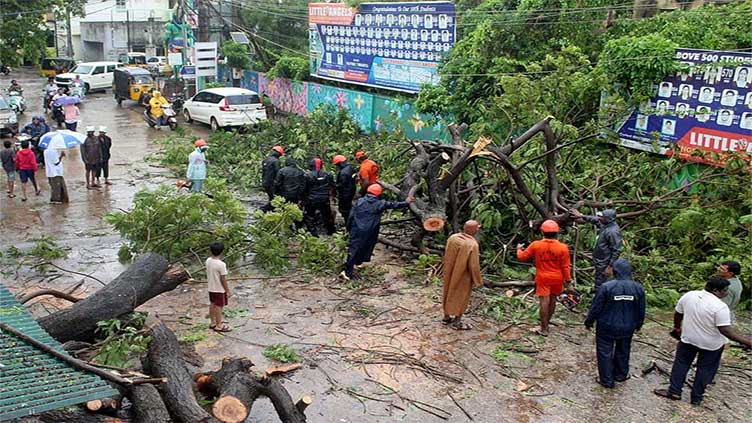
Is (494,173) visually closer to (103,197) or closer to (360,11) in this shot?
(103,197)

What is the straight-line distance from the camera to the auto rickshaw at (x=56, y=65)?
39375mm

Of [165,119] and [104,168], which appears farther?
[165,119]

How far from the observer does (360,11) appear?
22.5 meters

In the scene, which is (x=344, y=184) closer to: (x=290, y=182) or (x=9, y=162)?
(x=290, y=182)

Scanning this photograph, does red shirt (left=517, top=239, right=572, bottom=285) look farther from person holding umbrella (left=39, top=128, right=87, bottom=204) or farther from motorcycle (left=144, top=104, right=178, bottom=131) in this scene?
motorcycle (left=144, top=104, right=178, bottom=131)

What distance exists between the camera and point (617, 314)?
276 inches

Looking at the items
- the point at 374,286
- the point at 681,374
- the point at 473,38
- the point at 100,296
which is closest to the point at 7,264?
the point at 100,296

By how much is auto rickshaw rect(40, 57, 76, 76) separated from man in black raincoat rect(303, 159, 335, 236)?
3127 centimetres

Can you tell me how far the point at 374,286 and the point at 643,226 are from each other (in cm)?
427

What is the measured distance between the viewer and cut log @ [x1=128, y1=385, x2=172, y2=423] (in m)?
5.52

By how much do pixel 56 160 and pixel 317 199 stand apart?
5747mm

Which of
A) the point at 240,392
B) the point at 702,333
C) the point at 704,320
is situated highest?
the point at 704,320

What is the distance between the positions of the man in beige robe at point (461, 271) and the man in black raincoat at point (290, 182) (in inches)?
162

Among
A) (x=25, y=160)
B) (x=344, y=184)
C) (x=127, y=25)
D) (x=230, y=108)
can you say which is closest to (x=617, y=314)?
(x=344, y=184)
